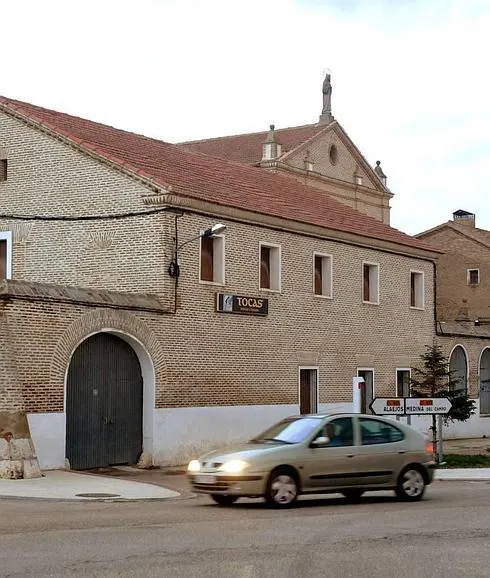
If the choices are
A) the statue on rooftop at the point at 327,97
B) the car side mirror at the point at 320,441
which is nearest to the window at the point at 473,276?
the statue on rooftop at the point at 327,97

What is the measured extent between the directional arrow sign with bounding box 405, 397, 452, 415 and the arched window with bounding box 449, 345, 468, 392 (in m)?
13.6

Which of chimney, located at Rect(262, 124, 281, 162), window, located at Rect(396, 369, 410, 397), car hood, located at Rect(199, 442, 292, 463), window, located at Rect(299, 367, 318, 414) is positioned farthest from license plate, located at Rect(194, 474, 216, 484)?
chimney, located at Rect(262, 124, 281, 162)

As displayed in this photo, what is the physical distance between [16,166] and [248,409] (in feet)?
28.4

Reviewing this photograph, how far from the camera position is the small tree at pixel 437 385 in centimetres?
3183

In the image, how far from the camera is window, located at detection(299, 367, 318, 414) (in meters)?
29.9

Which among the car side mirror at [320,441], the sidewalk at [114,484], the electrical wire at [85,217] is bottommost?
the sidewalk at [114,484]

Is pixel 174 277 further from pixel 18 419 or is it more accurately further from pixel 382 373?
pixel 382 373

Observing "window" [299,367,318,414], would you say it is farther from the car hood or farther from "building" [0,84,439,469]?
the car hood

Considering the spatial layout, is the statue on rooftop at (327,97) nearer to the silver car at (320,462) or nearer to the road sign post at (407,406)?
the road sign post at (407,406)

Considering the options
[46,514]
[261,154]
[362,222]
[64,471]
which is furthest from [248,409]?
[261,154]

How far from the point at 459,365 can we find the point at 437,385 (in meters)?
4.88

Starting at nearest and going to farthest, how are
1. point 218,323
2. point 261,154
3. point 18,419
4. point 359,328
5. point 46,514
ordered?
point 46,514
point 18,419
point 218,323
point 359,328
point 261,154

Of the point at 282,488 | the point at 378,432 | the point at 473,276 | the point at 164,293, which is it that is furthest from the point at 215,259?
the point at 473,276

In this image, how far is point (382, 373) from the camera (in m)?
33.3
